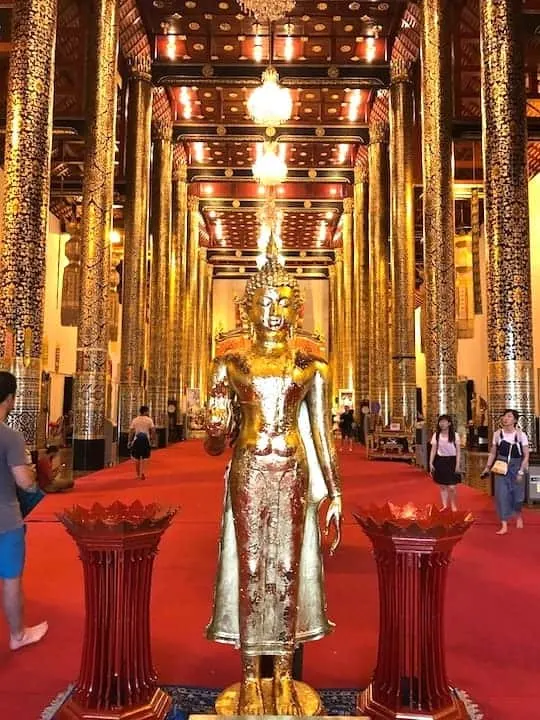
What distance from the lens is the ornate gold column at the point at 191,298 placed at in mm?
26938

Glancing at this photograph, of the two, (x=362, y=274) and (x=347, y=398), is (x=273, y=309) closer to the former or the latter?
(x=362, y=274)

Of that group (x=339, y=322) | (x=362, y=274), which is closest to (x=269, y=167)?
(x=362, y=274)

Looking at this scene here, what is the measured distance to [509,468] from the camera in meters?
7.00

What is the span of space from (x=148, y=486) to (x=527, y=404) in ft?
19.0

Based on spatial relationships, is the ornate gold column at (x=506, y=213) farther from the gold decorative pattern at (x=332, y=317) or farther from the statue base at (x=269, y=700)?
the gold decorative pattern at (x=332, y=317)

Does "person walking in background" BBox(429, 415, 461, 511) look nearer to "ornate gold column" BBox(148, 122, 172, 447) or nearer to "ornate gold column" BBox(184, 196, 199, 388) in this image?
"ornate gold column" BBox(148, 122, 172, 447)

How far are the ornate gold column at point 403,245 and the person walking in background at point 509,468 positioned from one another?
9.07 meters

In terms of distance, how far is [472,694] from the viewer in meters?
3.05

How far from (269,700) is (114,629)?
0.68 meters

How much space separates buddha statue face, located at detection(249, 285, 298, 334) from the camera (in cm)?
267

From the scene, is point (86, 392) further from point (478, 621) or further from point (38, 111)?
point (478, 621)

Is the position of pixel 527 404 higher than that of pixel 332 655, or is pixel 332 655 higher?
pixel 527 404

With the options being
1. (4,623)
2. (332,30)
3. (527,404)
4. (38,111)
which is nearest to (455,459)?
(527,404)

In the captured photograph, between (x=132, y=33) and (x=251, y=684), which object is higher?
(x=132, y=33)
